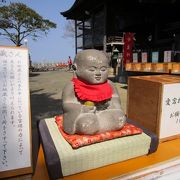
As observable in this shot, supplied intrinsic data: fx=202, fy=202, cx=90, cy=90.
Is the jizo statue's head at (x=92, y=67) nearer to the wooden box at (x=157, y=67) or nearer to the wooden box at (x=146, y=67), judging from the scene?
the wooden box at (x=157, y=67)

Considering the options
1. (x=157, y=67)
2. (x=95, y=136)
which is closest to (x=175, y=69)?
(x=157, y=67)

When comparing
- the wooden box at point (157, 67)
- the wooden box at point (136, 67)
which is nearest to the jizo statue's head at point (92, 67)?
the wooden box at point (157, 67)

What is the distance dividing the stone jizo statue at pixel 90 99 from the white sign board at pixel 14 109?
35cm

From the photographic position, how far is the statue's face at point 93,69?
62.0 inches

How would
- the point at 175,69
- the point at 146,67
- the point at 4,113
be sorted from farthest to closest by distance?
the point at 146,67 → the point at 175,69 → the point at 4,113

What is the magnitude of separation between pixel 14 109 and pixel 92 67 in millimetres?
648

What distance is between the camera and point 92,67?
1.57 metres

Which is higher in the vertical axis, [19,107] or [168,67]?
[168,67]

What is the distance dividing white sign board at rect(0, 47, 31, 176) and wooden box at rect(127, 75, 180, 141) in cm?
112

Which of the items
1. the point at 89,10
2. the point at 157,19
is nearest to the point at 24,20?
the point at 89,10

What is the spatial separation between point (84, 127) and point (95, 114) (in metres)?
0.16

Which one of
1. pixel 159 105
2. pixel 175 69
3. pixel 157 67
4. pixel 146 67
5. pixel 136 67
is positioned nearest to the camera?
pixel 159 105

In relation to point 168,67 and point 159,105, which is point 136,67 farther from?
point 159,105

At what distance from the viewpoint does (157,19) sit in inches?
365
